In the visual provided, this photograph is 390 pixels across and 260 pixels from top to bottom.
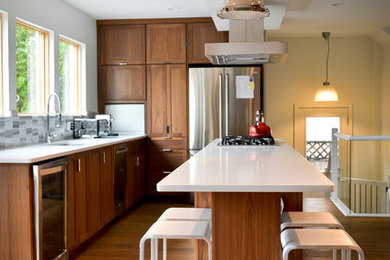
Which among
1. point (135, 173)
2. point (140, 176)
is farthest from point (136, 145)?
point (140, 176)

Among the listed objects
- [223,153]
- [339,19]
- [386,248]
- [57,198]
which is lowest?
[386,248]

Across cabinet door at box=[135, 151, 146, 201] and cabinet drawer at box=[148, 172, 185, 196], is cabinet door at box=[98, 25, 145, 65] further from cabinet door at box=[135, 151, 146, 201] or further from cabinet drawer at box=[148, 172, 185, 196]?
cabinet drawer at box=[148, 172, 185, 196]

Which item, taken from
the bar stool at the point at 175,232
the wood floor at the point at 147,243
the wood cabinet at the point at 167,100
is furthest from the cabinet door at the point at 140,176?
the bar stool at the point at 175,232

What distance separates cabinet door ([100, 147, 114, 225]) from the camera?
460 cm

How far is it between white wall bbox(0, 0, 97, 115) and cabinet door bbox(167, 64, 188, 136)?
974 millimetres

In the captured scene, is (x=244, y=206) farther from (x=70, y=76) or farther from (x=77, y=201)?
(x=70, y=76)

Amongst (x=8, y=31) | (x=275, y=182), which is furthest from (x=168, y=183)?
(x=8, y=31)

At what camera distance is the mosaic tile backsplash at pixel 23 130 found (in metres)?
4.09

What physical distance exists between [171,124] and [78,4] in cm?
185

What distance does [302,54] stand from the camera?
8117 millimetres

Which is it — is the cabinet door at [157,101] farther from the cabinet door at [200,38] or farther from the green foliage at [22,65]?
the green foliage at [22,65]

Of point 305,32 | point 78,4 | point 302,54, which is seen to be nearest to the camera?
point 78,4

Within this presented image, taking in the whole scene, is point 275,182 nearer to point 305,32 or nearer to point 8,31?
point 8,31

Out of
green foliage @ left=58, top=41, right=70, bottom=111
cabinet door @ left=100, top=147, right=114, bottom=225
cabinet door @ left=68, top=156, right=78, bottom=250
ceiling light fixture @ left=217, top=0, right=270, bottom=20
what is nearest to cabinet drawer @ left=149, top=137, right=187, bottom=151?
green foliage @ left=58, top=41, right=70, bottom=111
